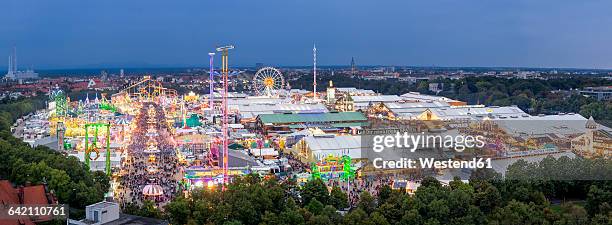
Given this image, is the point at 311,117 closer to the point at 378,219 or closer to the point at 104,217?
the point at 378,219

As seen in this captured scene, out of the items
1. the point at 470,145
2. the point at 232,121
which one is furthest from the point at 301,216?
the point at 232,121

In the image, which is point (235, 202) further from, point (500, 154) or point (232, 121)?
point (232, 121)

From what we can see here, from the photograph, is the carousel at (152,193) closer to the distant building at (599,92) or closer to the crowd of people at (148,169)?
the crowd of people at (148,169)

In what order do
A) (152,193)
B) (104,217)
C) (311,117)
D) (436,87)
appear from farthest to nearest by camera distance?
(436,87)
(311,117)
(152,193)
(104,217)

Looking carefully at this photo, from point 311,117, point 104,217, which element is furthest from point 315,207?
point 311,117

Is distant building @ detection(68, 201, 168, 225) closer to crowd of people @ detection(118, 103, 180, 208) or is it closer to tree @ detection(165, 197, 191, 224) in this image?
tree @ detection(165, 197, 191, 224)

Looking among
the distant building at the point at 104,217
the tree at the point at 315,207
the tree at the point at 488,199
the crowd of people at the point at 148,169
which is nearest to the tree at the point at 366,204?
the tree at the point at 315,207

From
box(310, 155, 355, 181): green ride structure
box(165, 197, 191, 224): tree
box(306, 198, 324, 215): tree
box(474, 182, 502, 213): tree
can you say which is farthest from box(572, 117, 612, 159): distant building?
box(165, 197, 191, 224): tree
